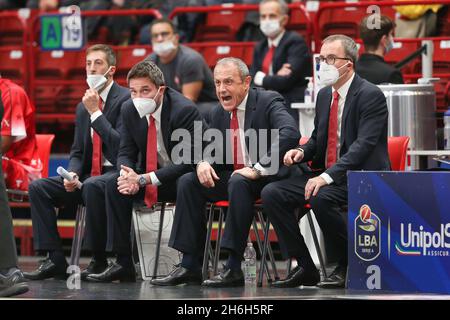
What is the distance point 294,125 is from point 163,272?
4.74 feet

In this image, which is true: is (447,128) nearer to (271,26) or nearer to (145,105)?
(145,105)

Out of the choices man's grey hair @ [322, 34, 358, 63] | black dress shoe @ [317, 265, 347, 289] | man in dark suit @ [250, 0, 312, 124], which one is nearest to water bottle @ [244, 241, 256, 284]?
black dress shoe @ [317, 265, 347, 289]

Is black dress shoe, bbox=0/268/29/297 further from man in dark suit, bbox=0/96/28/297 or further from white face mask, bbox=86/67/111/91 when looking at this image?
white face mask, bbox=86/67/111/91

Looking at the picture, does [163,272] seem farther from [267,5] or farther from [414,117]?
[267,5]

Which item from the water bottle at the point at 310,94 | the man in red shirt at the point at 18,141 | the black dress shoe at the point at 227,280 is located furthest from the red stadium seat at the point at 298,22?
the black dress shoe at the point at 227,280

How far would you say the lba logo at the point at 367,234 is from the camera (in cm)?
705

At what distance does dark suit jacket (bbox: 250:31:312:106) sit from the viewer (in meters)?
10.1

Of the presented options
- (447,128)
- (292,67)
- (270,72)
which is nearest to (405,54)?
(292,67)

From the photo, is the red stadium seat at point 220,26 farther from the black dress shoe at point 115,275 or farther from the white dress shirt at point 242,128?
the black dress shoe at point 115,275

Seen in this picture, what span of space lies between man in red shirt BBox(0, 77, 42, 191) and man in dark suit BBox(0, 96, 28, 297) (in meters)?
2.34

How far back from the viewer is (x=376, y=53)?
903 centimetres

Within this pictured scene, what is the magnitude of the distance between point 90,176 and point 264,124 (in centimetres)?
153

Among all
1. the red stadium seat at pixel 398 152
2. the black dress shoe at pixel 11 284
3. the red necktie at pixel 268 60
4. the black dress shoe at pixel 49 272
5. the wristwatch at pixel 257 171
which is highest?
the red necktie at pixel 268 60

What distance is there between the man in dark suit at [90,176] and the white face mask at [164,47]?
188 centimetres
